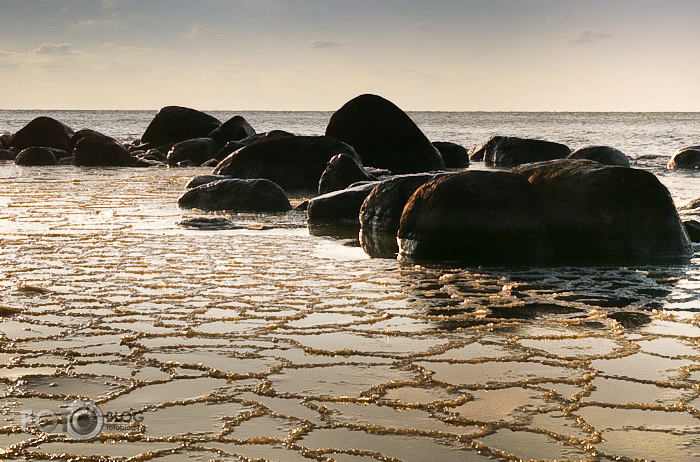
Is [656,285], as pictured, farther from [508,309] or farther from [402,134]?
[402,134]

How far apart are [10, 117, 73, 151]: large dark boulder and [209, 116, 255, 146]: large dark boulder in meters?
5.60

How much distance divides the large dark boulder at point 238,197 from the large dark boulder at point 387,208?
10.6 ft

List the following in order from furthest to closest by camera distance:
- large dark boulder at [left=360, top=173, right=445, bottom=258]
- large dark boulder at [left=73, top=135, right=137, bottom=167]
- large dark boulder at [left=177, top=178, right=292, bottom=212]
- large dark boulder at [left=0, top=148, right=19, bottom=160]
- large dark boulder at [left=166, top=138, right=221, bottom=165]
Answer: large dark boulder at [left=0, top=148, right=19, bottom=160]
large dark boulder at [left=166, top=138, right=221, bottom=165]
large dark boulder at [left=73, top=135, right=137, bottom=167]
large dark boulder at [left=177, top=178, right=292, bottom=212]
large dark boulder at [left=360, top=173, right=445, bottom=258]

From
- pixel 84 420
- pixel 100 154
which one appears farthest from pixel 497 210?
pixel 100 154

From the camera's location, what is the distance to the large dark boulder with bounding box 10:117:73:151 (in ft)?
108

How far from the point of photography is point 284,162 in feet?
66.1

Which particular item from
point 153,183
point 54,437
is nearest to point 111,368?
point 54,437

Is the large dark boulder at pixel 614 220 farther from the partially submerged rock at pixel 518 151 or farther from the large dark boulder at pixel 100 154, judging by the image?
the large dark boulder at pixel 100 154

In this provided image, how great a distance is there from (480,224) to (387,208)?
90.9 inches

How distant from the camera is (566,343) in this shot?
595cm

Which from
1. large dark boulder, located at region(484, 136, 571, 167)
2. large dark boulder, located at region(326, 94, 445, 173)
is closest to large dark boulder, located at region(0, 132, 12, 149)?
large dark boulder, located at region(326, 94, 445, 173)

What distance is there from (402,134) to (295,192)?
586 centimetres

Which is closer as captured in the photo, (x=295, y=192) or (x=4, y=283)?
(x=4, y=283)

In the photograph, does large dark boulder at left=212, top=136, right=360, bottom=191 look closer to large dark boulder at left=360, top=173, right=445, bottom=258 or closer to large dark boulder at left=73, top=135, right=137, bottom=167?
large dark boulder at left=360, top=173, right=445, bottom=258
